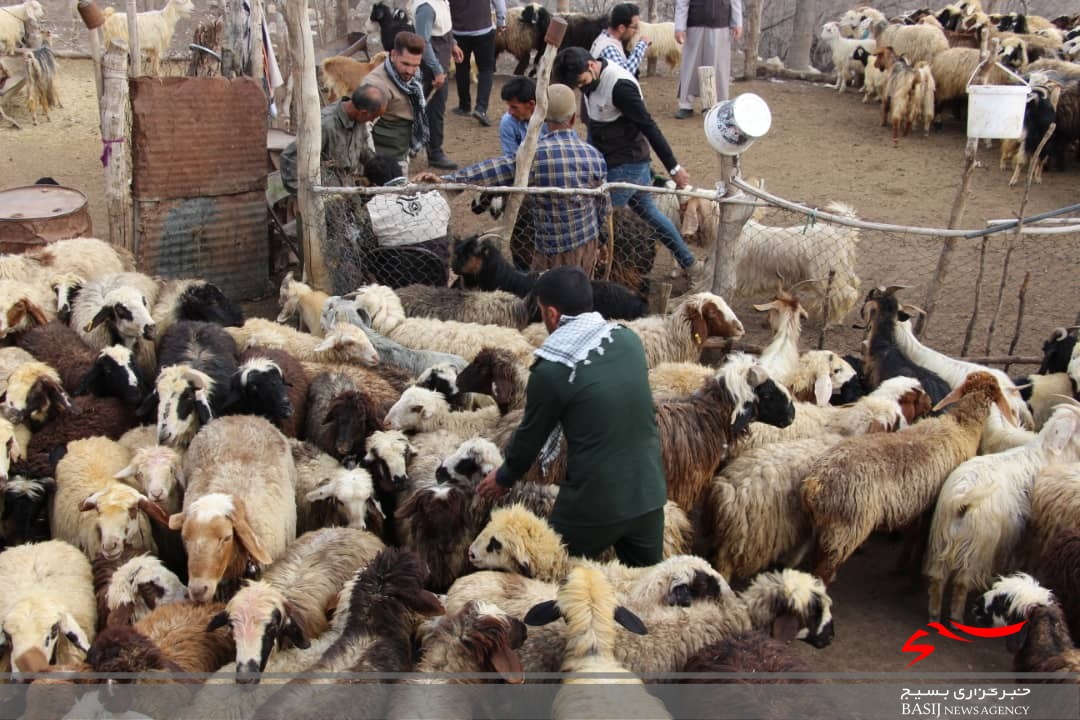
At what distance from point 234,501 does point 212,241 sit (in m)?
4.20

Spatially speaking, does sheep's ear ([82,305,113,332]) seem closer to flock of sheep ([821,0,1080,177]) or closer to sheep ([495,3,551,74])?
flock of sheep ([821,0,1080,177])

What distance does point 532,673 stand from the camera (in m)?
3.67

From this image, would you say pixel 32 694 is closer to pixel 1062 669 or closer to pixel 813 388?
A: pixel 1062 669

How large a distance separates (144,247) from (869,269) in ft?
20.9

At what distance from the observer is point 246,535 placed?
409 centimetres

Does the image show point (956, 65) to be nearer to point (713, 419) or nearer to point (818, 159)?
point (818, 159)

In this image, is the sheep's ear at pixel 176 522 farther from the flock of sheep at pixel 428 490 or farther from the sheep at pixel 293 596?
the sheep at pixel 293 596

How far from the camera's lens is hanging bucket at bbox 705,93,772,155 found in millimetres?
6121

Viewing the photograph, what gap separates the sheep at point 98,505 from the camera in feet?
14.1

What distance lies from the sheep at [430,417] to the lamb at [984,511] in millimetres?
2452

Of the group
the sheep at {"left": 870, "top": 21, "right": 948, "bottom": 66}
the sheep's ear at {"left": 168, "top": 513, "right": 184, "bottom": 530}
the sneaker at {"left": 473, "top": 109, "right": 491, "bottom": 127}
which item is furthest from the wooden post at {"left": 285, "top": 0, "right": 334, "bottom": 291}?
the sheep at {"left": 870, "top": 21, "right": 948, "bottom": 66}

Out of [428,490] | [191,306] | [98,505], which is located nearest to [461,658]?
[428,490]

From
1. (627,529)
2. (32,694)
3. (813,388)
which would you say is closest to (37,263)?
(32,694)

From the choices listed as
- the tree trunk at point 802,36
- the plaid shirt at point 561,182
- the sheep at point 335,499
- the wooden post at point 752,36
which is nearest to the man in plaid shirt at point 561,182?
the plaid shirt at point 561,182
